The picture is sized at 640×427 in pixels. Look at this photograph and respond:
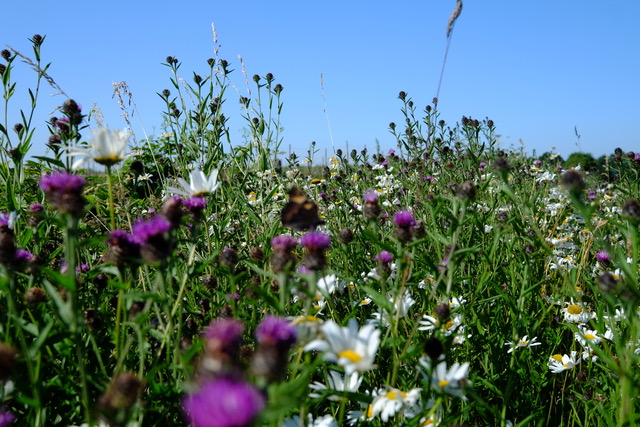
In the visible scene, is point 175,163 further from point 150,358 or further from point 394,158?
point 394,158

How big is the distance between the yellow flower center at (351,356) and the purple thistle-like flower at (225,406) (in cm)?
43

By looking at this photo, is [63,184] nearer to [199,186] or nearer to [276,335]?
[199,186]

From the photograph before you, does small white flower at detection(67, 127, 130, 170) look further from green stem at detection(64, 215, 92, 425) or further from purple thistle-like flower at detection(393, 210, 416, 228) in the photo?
purple thistle-like flower at detection(393, 210, 416, 228)

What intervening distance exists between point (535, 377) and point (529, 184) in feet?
10.4

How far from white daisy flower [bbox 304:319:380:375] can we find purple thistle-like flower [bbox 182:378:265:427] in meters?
0.38

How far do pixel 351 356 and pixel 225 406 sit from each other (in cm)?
48

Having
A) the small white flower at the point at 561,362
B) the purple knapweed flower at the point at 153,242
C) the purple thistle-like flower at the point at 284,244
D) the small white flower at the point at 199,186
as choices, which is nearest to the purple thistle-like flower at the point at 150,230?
the purple knapweed flower at the point at 153,242

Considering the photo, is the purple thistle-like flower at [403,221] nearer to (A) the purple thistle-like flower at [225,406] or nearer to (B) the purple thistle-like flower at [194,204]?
(B) the purple thistle-like flower at [194,204]

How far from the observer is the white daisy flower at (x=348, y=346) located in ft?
3.06

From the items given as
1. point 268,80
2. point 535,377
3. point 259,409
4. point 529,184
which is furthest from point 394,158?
point 259,409

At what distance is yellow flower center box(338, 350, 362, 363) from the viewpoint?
3.14 feet

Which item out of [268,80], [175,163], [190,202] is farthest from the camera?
[268,80]

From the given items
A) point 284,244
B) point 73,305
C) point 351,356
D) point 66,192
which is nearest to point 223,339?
point 351,356

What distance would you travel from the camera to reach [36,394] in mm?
1021
